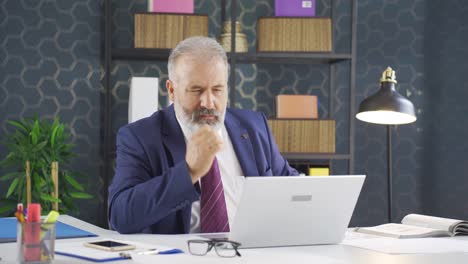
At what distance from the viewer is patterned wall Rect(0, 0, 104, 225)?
14.3 feet

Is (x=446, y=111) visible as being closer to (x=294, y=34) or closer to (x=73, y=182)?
(x=294, y=34)

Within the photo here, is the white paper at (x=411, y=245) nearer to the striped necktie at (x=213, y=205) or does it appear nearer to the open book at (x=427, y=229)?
the open book at (x=427, y=229)

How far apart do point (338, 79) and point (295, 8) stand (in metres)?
0.61

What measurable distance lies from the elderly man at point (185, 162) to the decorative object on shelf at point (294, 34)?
1.51m

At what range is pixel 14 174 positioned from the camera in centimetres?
403

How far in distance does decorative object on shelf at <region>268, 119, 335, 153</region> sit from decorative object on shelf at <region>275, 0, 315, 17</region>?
0.61 m

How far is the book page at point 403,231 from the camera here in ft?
7.84

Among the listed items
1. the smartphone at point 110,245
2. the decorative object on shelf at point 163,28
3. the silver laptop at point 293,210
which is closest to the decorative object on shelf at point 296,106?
the decorative object on shelf at point 163,28

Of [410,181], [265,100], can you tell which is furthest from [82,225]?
[410,181]

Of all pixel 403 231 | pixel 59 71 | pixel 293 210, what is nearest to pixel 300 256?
pixel 293 210

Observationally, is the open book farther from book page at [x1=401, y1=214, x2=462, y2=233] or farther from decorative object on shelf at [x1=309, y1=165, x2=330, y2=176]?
decorative object on shelf at [x1=309, y1=165, x2=330, y2=176]

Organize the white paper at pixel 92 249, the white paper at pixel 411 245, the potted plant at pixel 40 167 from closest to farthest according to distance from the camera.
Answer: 1. the white paper at pixel 92 249
2. the white paper at pixel 411 245
3. the potted plant at pixel 40 167

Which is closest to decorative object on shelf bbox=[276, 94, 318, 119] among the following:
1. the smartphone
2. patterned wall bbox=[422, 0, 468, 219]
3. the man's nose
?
patterned wall bbox=[422, 0, 468, 219]

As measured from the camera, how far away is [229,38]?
426cm
